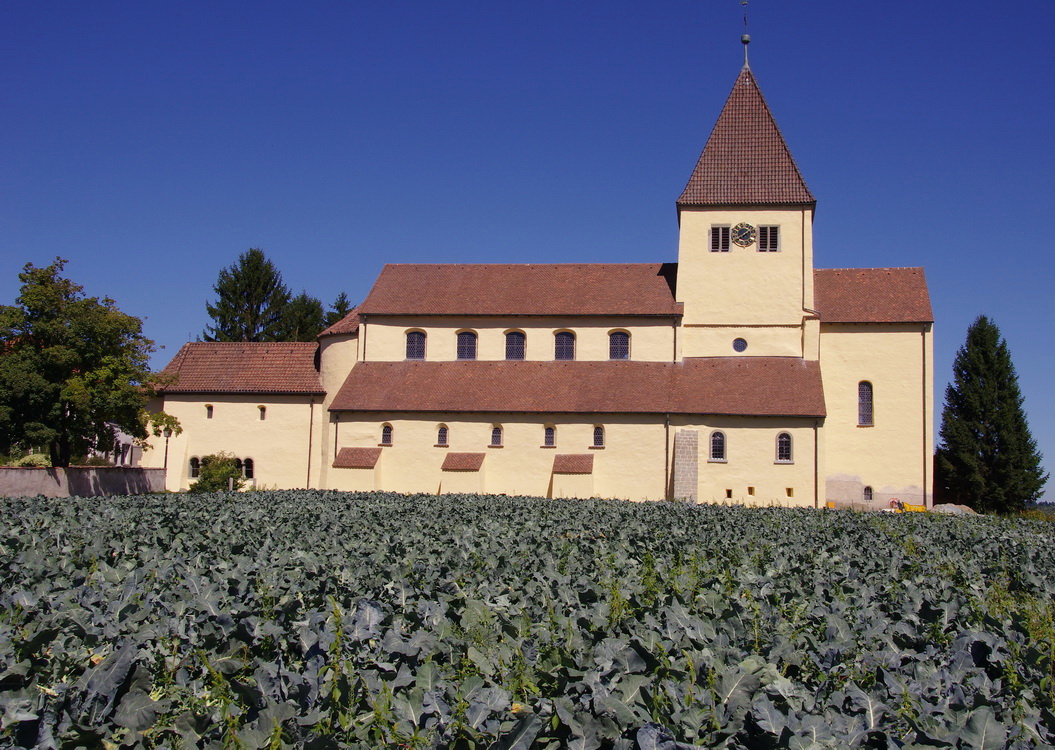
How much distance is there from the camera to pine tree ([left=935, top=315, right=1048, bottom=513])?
42.7 metres

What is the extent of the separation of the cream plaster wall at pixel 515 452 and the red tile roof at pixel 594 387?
0.63 metres

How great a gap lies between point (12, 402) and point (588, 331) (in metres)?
24.4

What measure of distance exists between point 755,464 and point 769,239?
35.2 feet

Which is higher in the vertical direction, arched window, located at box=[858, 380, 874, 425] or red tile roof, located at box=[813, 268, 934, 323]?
red tile roof, located at box=[813, 268, 934, 323]

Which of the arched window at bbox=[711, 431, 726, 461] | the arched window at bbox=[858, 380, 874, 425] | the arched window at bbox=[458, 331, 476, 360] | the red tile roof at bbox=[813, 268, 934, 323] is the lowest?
the arched window at bbox=[711, 431, 726, 461]

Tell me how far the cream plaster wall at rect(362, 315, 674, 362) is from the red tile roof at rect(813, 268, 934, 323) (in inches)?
330

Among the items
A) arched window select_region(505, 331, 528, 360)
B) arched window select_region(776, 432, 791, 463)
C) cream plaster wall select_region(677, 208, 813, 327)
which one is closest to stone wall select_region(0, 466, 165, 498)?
arched window select_region(505, 331, 528, 360)

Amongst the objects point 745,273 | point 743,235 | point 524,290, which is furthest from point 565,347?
point 743,235

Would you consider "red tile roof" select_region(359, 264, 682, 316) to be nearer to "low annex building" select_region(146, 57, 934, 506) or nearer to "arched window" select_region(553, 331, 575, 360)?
"low annex building" select_region(146, 57, 934, 506)

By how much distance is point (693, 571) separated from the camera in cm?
1060

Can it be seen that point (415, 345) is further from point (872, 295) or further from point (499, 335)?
point (872, 295)

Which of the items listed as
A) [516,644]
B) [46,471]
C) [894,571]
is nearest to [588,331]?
[46,471]

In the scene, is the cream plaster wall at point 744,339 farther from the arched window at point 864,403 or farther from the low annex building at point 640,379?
the arched window at point 864,403

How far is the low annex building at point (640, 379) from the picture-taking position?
36.5 metres
